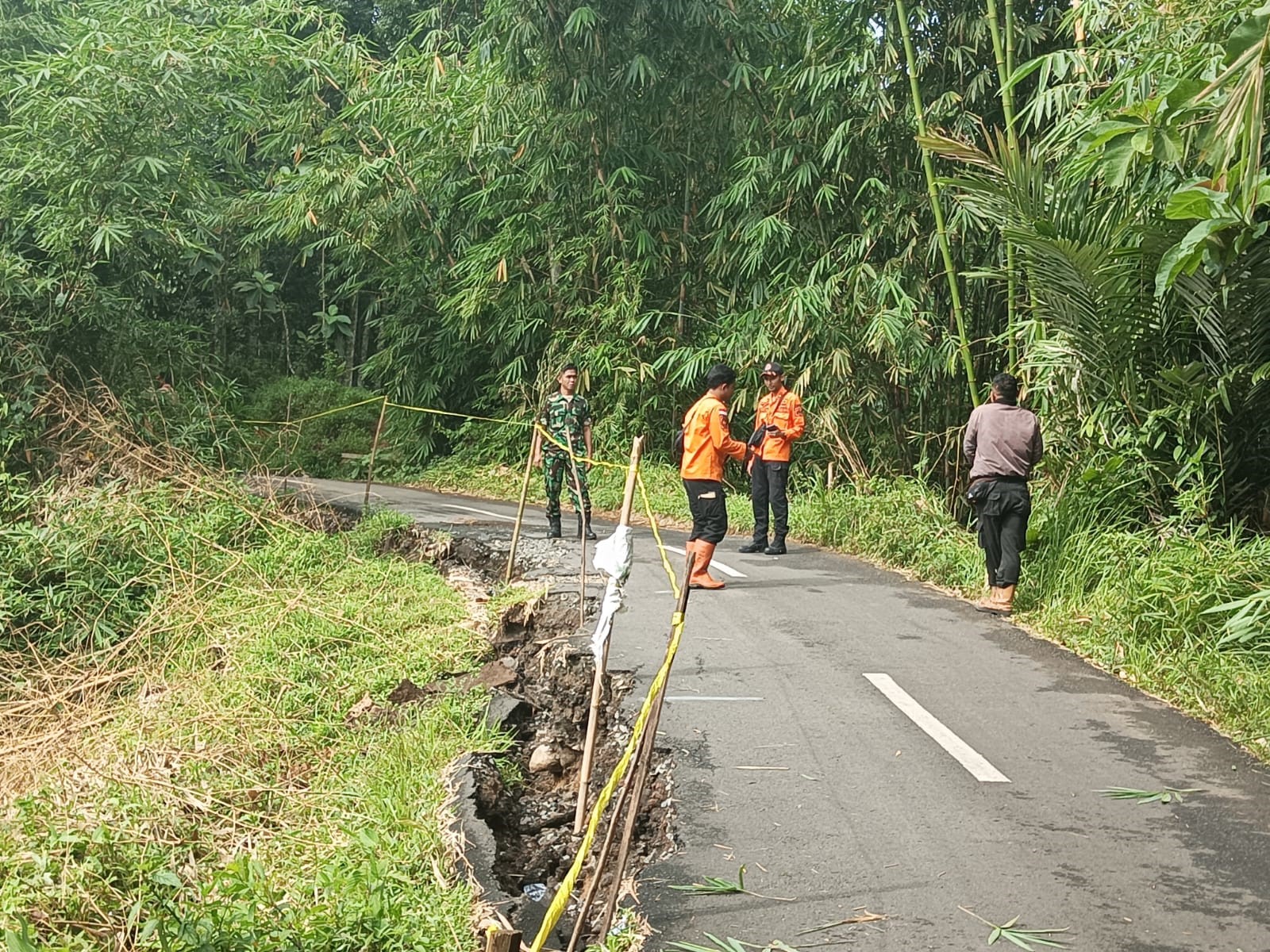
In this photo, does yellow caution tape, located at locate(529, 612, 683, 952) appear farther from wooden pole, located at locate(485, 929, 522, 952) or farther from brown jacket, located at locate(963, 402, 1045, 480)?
brown jacket, located at locate(963, 402, 1045, 480)

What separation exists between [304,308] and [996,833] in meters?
25.4

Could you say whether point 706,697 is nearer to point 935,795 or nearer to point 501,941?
point 935,795

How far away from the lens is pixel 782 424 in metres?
11.1

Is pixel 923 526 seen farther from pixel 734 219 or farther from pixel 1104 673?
pixel 734 219

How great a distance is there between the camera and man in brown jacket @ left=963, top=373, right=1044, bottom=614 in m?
8.38

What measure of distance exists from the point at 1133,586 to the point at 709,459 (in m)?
3.11

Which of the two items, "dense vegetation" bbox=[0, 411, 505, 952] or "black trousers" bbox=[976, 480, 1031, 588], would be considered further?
"black trousers" bbox=[976, 480, 1031, 588]

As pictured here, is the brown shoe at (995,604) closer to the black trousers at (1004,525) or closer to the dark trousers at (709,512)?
the black trousers at (1004,525)

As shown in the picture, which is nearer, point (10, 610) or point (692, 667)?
point (692, 667)

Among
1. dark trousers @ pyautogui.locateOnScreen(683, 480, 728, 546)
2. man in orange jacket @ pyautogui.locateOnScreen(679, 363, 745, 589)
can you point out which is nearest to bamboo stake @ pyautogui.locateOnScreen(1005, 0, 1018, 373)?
man in orange jacket @ pyautogui.locateOnScreen(679, 363, 745, 589)

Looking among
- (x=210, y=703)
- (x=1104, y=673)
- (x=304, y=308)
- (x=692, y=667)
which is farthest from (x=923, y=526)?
(x=304, y=308)

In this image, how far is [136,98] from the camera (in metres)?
11.0

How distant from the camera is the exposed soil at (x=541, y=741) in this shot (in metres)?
4.78

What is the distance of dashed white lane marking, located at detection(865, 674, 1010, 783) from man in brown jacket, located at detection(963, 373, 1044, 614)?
2.17 metres
